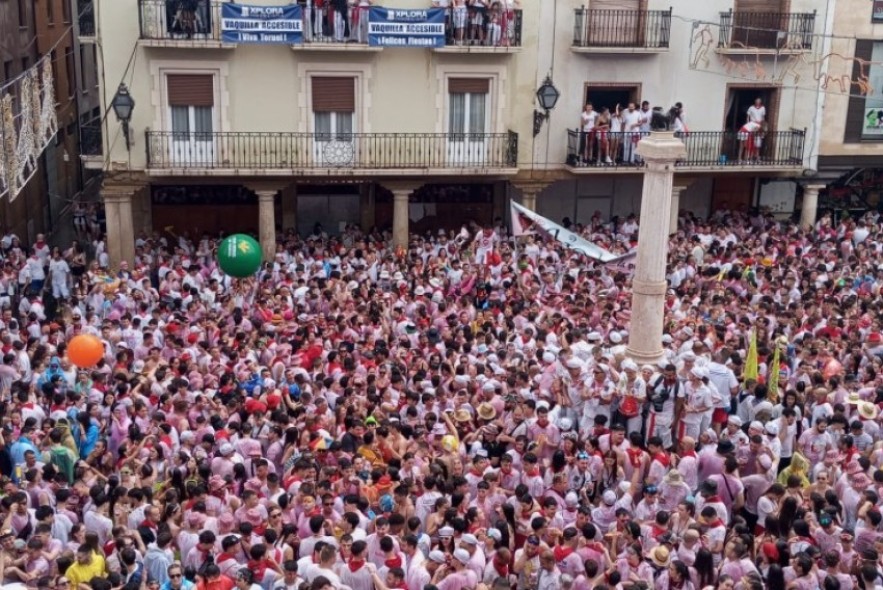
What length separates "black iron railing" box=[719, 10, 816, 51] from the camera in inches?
953

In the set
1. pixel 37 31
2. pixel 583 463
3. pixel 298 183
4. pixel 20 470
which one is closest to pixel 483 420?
pixel 583 463

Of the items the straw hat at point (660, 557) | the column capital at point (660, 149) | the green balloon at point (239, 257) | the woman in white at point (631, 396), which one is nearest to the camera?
the straw hat at point (660, 557)

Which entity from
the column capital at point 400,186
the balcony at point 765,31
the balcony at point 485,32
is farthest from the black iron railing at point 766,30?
the column capital at point 400,186

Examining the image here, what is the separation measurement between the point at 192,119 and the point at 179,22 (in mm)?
2083

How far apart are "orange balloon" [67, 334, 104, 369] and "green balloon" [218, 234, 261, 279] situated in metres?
3.74

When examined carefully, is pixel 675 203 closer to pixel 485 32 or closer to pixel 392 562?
pixel 485 32

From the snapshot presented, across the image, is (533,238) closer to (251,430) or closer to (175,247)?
(175,247)

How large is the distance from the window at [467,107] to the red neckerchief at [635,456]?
43.0ft

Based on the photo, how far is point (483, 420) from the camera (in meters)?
12.9

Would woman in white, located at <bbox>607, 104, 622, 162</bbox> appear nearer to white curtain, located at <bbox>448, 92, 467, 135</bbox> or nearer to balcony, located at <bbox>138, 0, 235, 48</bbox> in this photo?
white curtain, located at <bbox>448, 92, 467, 135</bbox>

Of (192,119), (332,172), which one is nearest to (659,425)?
(332,172)

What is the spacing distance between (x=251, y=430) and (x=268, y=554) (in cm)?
268

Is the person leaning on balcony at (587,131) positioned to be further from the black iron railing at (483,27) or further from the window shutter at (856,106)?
the window shutter at (856,106)

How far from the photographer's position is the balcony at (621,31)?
2334 cm
